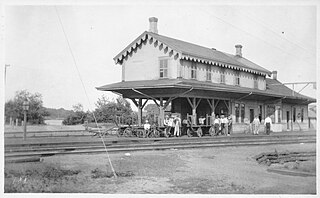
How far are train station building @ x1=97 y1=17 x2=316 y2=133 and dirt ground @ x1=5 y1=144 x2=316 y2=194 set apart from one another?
9.00 metres

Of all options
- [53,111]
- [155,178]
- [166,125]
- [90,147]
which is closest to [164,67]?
[166,125]

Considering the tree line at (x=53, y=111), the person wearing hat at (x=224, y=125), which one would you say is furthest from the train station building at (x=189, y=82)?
the tree line at (x=53, y=111)

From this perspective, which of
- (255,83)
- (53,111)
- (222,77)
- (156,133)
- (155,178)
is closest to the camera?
(155,178)

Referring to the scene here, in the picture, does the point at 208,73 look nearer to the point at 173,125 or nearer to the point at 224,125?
the point at 224,125

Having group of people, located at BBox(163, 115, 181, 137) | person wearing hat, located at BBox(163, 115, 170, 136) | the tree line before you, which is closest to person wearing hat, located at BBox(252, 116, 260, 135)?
group of people, located at BBox(163, 115, 181, 137)

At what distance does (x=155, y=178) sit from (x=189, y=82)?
39.4ft

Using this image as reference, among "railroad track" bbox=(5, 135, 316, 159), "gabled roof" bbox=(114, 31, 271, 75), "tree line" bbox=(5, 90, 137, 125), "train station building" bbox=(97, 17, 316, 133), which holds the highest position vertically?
"gabled roof" bbox=(114, 31, 271, 75)

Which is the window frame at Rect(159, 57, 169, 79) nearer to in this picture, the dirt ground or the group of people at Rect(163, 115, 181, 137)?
the group of people at Rect(163, 115, 181, 137)

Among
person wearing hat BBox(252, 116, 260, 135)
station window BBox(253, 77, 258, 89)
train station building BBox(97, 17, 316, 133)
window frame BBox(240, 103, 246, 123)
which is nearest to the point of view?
train station building BBox(97, 17, 316, 133)

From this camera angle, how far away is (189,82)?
20453 millimetres

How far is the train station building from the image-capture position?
67.1 feet

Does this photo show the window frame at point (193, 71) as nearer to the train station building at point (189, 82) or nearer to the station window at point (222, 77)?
the train station building at point (189, 82)

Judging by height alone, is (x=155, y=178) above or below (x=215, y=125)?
below

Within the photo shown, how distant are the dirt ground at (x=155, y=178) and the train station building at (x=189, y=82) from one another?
29.5 ft
